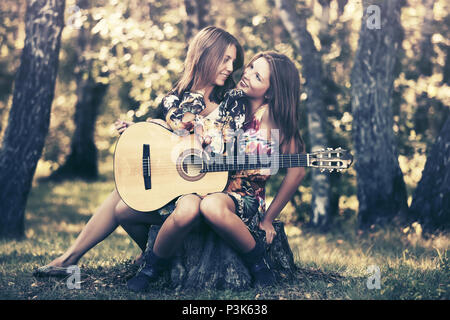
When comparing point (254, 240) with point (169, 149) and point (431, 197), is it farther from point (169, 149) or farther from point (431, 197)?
point (431, 197)

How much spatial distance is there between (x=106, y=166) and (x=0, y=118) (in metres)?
3.37

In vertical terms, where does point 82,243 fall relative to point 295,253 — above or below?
above

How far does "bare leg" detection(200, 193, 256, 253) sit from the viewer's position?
3365 mm

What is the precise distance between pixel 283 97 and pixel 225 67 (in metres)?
0.50

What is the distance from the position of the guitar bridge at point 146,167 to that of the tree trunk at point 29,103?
98.3 inches

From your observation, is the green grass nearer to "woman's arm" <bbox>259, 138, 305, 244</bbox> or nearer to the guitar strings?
"woman's arm" <bbox>259, 138, 305, 244</bbox>

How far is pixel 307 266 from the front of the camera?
4.42 metres

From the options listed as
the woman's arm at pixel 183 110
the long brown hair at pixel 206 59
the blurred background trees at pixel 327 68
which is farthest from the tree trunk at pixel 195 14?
the woman's arm at pixel 183 110

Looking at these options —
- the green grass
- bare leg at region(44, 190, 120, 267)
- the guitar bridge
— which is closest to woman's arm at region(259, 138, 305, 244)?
the green grass

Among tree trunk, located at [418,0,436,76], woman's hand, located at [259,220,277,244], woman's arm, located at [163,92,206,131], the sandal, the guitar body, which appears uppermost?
tree trunk, located at [418,0,436,76]

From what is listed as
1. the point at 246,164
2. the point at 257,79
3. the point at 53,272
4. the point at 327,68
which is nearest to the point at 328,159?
the point at 246,164

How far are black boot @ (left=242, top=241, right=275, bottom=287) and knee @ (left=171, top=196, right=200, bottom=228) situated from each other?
1.65 feet

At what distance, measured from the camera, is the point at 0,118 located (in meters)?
12.9
